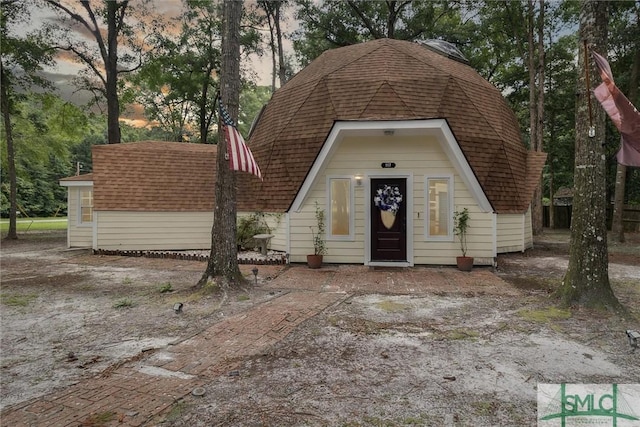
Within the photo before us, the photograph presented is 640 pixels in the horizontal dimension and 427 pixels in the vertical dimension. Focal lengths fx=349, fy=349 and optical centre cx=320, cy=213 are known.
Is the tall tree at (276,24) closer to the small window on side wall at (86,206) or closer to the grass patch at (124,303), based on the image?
the small window on side wall at (86,206)

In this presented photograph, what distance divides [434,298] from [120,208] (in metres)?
11.0

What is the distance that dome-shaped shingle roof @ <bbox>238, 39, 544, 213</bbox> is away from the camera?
1016 centimetres

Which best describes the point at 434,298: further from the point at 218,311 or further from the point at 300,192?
the point at 300,192

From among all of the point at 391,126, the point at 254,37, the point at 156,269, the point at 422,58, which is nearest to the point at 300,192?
the point at 391,126

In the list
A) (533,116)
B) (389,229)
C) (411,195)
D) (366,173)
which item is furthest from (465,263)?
(533,116)

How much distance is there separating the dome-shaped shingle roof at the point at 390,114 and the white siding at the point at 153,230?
205 cm

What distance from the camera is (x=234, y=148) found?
6.55m

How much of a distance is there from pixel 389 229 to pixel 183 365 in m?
7.06

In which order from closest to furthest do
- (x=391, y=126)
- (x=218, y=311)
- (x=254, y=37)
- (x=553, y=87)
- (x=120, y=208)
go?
1. (x=218, y=311)
2. (x=391, y=126)
3. (x=120, y=208)
4. (x=553, y=87)
5. (x=254, y=37)

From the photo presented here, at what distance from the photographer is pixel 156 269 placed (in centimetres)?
947

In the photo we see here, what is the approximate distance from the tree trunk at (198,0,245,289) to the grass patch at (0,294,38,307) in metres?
3.00

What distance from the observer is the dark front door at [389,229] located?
976cm

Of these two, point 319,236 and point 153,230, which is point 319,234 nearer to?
point 319,236

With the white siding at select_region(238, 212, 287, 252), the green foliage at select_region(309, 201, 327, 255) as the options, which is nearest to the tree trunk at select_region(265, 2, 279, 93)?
the white siding at select_region(238, 212, 287, 252)
